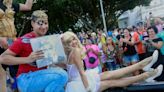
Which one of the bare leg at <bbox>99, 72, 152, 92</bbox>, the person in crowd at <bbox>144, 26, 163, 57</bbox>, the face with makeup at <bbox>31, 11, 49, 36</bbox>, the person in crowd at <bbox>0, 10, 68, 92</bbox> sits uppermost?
the face with makeup at <bbox>31, 11, 49, 36</bbox>

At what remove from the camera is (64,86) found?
4.74 meters

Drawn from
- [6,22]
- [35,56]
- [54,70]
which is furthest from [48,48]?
[6,22]

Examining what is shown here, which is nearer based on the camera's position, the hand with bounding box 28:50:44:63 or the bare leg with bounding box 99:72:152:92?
the hand with bounding box 28:50:44:63

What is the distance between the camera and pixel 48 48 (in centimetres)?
431

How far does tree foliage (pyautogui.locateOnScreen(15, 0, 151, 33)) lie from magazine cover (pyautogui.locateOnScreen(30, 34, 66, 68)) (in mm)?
27380

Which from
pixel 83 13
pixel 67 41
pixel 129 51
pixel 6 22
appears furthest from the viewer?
pixel 83 13

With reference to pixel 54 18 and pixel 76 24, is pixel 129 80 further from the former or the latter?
pixel 76 24

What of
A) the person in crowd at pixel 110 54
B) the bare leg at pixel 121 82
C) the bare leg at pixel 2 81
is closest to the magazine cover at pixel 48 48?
the bare leg at pixel 2 81

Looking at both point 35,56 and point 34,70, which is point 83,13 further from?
point 35,56

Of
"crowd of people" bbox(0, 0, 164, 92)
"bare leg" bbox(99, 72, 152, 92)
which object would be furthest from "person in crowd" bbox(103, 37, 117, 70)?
"bare leg" bbox(99, 72, 152, 92)

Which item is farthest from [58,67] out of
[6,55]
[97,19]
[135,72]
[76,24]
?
[76,24]

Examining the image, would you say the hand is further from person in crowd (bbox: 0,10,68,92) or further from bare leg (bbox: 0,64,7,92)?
bare leg (bbox: 0,64,7,92)

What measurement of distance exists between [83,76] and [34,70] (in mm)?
706

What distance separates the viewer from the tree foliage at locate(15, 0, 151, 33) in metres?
32.8
